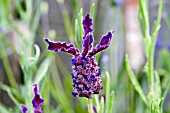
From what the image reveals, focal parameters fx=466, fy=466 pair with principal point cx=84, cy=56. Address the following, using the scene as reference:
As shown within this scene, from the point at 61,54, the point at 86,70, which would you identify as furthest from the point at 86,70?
the point at 61,54

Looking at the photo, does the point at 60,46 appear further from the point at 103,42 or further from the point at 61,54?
the point at 61,54

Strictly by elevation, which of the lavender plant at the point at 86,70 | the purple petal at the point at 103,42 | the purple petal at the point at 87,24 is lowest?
the lavender plant at the point at 86,70

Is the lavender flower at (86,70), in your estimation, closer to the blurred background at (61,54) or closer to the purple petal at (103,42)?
the purple petal at (103,42)

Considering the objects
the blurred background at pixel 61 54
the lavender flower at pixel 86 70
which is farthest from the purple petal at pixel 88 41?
the blurred background at pixel 61 54

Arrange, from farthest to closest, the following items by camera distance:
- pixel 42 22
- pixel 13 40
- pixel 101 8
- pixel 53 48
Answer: pixel 42 22, pixel 101 8, pixel 13 40, pixel 53 48

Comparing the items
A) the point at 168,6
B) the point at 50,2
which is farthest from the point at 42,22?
the point at 168,6

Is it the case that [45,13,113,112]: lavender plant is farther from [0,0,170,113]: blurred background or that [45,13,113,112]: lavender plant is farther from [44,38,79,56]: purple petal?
[0,0,170,113]: blurred background

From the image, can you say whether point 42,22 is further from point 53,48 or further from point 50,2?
point 53,48

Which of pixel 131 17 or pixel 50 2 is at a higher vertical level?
pixel 50 2

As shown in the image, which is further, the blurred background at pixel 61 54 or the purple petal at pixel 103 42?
the blurred background at pixel 61 54
